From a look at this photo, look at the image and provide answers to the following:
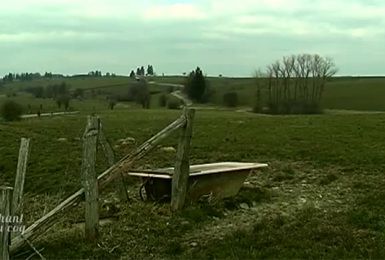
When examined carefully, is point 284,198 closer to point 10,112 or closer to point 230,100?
point 10,112

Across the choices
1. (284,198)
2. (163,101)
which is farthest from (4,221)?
(163,101)

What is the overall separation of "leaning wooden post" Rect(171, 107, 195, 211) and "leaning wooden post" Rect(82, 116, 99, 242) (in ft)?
5.94

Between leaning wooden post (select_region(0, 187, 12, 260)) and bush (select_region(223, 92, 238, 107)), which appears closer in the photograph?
leaning wooden post (select_region(0, 187, 12, 260))

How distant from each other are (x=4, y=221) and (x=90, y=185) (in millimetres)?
1770

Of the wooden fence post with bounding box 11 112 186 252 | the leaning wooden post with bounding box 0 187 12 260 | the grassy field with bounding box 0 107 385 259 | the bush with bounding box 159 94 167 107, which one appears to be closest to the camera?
the leaning wooden post with bounding box 0 187 12 260

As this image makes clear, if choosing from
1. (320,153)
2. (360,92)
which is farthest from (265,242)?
(360,92)

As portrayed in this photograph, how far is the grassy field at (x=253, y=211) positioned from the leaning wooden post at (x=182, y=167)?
213mm

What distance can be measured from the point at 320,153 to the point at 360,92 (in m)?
84.8

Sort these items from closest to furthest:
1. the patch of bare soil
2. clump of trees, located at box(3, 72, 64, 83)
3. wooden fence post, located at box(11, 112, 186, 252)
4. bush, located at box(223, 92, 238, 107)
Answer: wooden fence post, located at box(11, 112, 186, 252), the patch of bare soil, bush, located at box(223, 92, 238, 107), clump of trees, located at box(3, 72, 64, 83)

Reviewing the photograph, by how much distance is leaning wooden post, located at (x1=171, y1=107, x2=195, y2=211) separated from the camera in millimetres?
10148

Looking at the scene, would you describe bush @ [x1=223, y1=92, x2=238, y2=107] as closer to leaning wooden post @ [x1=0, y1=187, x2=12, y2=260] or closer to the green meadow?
the green meadow

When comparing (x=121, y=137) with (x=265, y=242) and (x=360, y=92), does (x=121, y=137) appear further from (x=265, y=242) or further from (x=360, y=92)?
(x=360, y=92)

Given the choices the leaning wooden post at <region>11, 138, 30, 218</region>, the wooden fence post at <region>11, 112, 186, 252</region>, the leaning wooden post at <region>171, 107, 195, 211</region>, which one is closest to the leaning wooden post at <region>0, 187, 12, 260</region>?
the leaning wooden post at <region>11, 138, 30, 218</region>

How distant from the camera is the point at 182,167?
10227 millimetres
